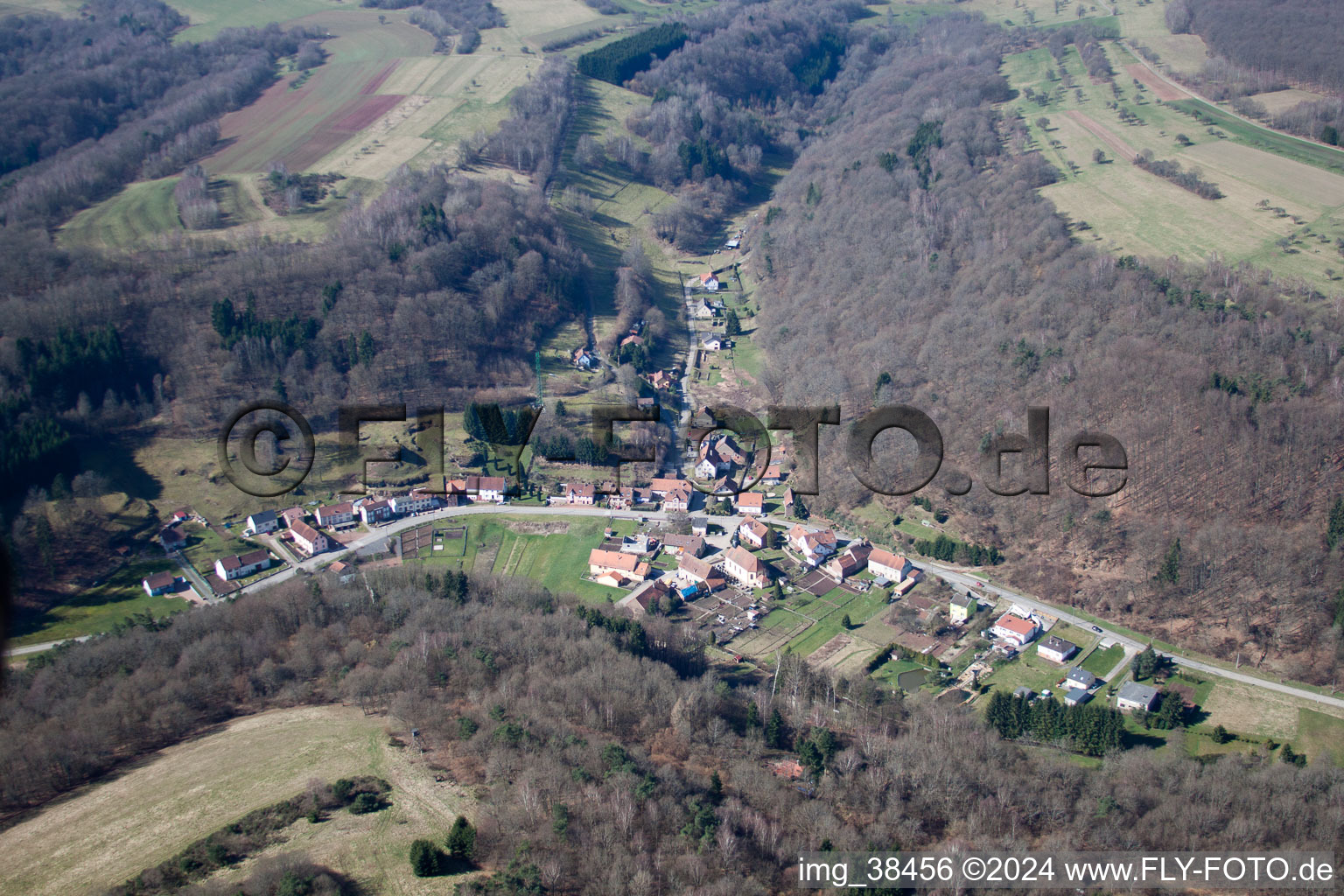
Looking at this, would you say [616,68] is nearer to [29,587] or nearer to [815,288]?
[815,288]

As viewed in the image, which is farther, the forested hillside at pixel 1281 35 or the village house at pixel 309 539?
the forested hillside at pixel 1281 35

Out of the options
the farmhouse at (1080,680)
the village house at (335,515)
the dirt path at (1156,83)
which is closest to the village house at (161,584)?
the village house at (335,515)

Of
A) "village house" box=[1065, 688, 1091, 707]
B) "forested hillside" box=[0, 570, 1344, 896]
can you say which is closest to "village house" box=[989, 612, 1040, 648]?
"village house" box=[1065, 688, 1091, 707]

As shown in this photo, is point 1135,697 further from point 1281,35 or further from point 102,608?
point 1281,35

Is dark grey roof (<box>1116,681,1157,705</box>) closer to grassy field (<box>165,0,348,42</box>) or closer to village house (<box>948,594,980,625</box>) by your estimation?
village house (<box>948,594,980,625</box>)

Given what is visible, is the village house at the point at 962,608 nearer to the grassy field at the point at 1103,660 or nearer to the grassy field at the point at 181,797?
the grassy field at the point at 1103,660

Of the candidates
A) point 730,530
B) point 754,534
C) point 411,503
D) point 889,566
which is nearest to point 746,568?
point 754,534

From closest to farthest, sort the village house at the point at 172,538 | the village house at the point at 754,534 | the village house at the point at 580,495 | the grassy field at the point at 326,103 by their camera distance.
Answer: the village house at the point at 172,538
the village house at the point at 754,534
the village house at the point at 580,495
the grassy field at the point at 326,103

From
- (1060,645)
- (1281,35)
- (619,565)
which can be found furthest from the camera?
(1281,35)
